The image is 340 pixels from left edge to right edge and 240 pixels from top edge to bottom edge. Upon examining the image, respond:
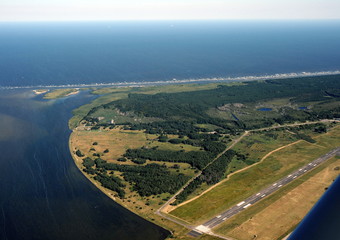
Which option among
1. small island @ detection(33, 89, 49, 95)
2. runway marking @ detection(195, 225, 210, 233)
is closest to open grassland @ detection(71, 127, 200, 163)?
runway marking @ detection(195, 225, 210, 233)

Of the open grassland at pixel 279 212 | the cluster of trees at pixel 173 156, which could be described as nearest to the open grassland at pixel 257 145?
the cluster of trees at pixel 173 156

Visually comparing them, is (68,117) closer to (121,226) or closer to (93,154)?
(93,154)

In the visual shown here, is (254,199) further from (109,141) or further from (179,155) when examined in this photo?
(109,141)

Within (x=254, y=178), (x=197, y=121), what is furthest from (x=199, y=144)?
(x=254, y=178)

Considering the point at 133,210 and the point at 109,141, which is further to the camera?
the point at 109,141

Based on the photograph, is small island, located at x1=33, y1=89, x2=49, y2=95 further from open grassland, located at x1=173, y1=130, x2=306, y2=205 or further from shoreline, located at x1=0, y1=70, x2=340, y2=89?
open grassland, located at x1=173, y1=130, x2=306, y2=205

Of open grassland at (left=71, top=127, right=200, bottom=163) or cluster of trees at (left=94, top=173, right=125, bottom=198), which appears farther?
open grassland at (left=71, top=127, right=200, bottom=163)
